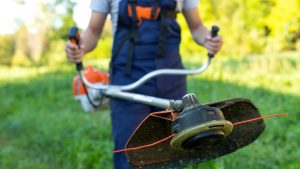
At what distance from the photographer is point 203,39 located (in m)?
3.01

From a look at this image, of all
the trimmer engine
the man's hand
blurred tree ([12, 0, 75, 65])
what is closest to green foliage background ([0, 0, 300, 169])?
the man's hand

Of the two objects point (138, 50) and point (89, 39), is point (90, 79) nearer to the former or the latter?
point (89, 39)

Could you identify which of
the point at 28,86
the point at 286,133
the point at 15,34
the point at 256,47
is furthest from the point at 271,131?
the point at 15,34

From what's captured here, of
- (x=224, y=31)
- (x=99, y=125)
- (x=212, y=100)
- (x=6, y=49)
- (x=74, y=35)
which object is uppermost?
(x=74, y=35)

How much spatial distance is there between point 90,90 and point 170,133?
125 cm

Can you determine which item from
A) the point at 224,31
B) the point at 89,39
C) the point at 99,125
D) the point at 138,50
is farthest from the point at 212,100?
the point at 224,31

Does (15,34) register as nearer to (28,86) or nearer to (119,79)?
(28,86)

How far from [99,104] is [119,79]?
1.08 ft

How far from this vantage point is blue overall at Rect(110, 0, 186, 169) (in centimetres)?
277

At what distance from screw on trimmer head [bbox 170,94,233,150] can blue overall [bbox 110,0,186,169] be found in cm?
104

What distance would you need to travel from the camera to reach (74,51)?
8.89ft

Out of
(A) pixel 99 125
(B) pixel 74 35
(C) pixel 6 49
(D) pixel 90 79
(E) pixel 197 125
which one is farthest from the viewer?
(C) pixel 6 49

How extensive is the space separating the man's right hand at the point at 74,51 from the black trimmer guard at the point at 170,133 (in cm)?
93

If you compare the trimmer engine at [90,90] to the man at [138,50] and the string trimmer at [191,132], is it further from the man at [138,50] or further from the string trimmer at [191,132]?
the string trimmer at [191,132]
